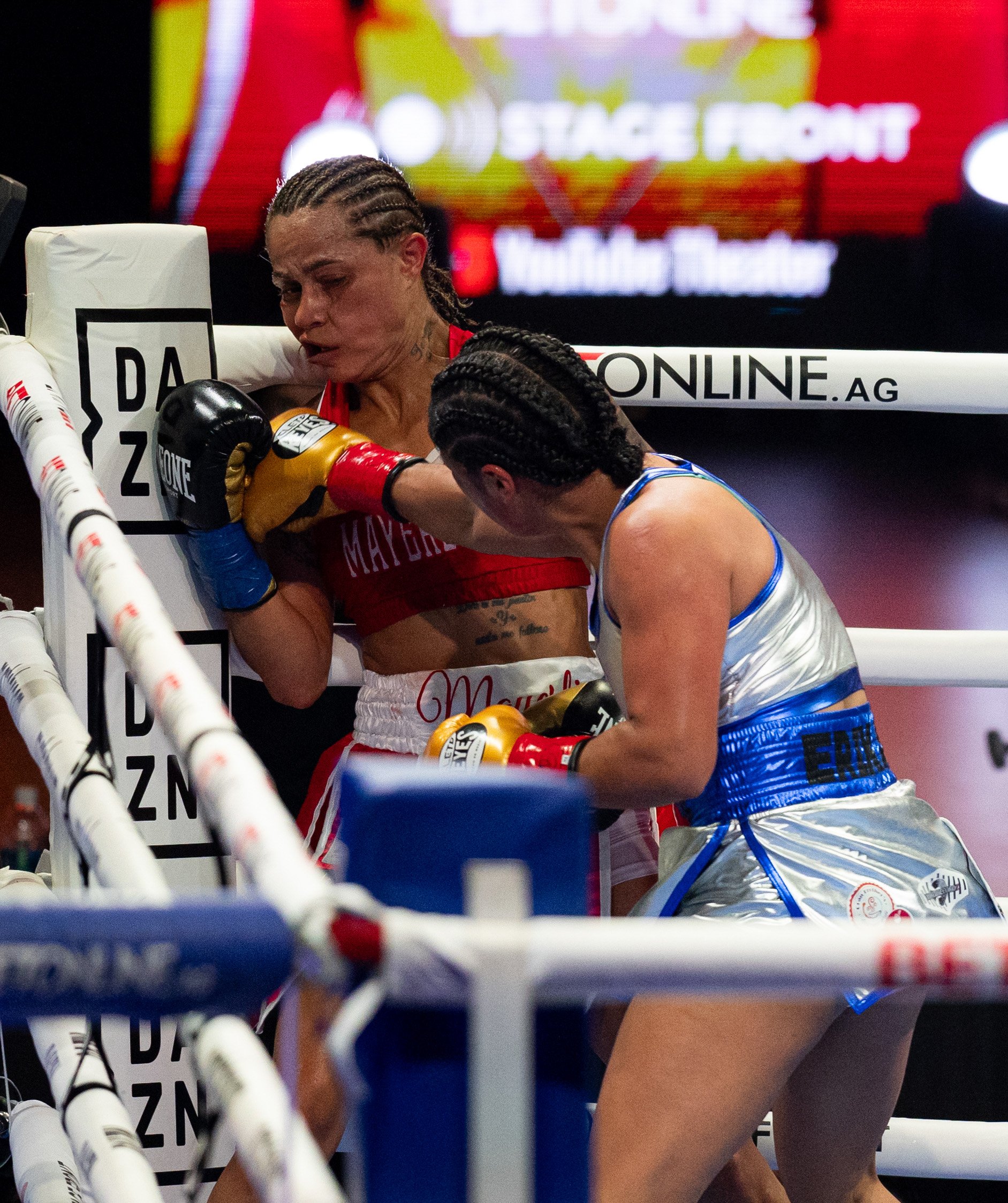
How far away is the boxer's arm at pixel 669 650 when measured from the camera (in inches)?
44.8

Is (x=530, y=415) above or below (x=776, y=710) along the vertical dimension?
above

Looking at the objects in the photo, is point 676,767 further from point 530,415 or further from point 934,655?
point 934,655

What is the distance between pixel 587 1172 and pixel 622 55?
4529mm

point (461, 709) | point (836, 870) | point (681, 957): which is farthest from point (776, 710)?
point (681, 957)

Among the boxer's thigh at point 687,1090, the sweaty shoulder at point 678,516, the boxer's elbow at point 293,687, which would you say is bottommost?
the boxer's thigh at point 687,1090

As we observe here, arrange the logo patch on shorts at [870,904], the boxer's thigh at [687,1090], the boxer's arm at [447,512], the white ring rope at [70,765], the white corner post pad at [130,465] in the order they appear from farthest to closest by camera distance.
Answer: the boxer's arm at [447,512]
the white corner post pad at [130,465]
the logo patch on shorts at [870,904]
the boxer's thigh at [687,1090]
the white ring rope at [70,765]

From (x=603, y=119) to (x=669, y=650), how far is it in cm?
389

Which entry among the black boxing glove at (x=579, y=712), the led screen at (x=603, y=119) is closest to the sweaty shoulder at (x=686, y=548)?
the black boxing glove at (x=579, y=712)

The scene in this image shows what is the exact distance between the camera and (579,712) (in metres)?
1.46

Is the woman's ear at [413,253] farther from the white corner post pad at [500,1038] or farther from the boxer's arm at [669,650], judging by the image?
the white corner post pad at [500,1038]

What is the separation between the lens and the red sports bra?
5.40 feet

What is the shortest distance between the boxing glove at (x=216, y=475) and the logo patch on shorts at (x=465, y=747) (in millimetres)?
295

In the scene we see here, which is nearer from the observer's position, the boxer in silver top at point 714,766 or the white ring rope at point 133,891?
the white ring rope at point 133,891

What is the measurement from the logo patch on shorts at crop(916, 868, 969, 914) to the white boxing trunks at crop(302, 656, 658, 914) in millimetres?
417
